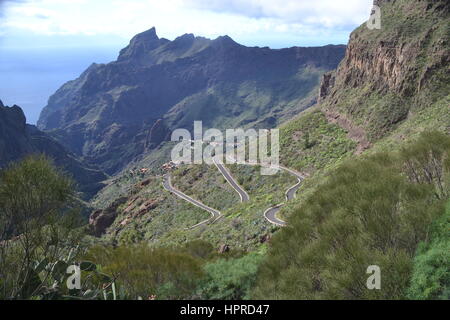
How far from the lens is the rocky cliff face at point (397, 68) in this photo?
55031 mm

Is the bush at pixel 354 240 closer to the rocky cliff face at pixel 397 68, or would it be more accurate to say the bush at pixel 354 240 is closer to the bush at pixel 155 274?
the bush at pixel 155 274

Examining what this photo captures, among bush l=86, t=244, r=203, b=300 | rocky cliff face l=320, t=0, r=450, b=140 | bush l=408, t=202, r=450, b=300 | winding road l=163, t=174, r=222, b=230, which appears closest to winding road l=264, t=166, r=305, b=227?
winding road l=163, t=174, r=222, b=230

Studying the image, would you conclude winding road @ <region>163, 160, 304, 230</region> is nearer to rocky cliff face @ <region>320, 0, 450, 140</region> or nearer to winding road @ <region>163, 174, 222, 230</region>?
winding road @ <region>163, 174, 222, 230</region>

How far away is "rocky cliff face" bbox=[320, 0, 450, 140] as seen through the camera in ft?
181

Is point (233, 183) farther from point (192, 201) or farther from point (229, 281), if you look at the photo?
point (229, 281)

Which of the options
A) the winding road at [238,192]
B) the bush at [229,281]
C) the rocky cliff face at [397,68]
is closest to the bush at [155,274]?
the bush at [229,281]

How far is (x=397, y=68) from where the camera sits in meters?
61.5

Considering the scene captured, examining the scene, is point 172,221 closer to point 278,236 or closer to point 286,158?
point 286,158

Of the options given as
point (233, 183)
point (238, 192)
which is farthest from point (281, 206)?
point (233, 183)

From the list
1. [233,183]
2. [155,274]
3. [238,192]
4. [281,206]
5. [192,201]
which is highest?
[155,274]

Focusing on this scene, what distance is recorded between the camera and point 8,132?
6545 inches

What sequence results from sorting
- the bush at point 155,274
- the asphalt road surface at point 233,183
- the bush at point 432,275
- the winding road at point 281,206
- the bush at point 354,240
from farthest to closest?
the asphalt road surface at point 233,183 < the winding road at point 281,206 < the bush at point 155,274 < the bush at point 354,240 < the bush at point 432,275
